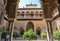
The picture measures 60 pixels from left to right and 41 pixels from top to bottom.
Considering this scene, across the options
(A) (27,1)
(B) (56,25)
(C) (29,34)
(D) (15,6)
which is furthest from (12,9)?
(A) (27,1)

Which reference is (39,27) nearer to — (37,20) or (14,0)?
(37,20)

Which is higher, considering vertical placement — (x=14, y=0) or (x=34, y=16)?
(x=14, y=0)

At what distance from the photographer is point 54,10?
9070mm

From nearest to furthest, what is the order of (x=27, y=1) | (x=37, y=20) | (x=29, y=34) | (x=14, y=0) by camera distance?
(x=14, y=0) < (x=29, y=34) < (x=37, y=20) < (x=27, y=1)

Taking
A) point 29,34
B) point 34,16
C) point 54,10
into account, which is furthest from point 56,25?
point 54,10

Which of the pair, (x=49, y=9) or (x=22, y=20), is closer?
(x=49, y=9)

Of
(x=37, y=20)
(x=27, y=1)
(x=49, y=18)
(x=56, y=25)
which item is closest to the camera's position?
(x=49, y=18)

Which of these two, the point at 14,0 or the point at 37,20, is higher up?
the point at 14,0

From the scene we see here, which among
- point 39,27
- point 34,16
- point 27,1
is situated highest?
A: point 27,1

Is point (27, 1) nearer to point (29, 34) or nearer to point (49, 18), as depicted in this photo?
point (29, 34)

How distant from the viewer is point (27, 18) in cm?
3350

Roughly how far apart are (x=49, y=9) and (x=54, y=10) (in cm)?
57

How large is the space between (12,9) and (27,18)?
2495 cm

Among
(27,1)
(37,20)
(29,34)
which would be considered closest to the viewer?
(29,34)
